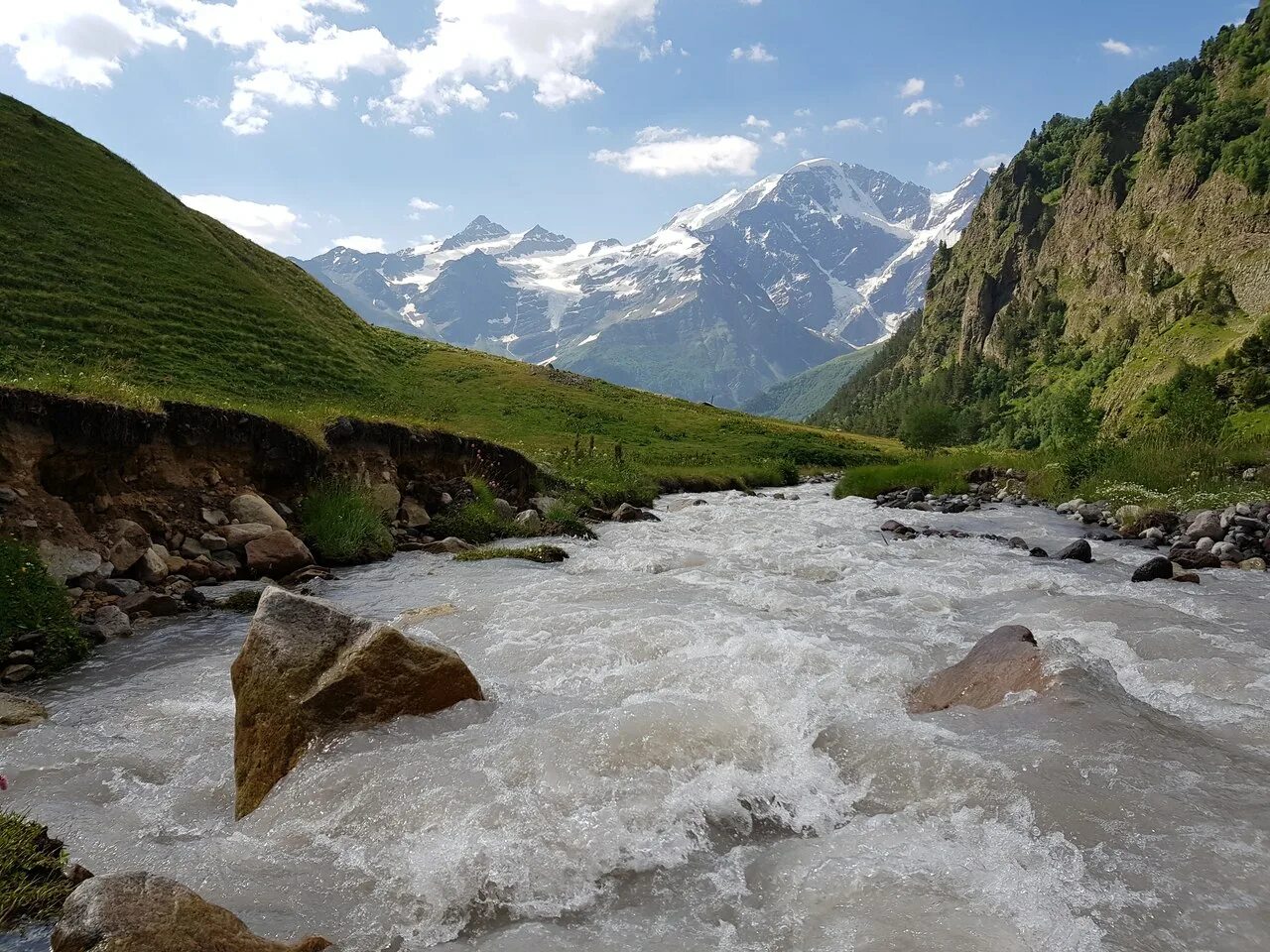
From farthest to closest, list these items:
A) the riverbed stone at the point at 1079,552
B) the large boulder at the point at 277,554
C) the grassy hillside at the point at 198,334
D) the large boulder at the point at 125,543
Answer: the grassy hillside at the point at 198,334
the riverbed stone at the point at 1079,552
the large boulder at the point at 277,554
the large boulder at the point at 125,543

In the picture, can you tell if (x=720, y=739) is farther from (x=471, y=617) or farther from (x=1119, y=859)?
(x=471, y=617)

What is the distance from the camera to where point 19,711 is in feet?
25.5

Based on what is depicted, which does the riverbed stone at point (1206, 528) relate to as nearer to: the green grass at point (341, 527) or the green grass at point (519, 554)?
the green grass at point (519, 554)

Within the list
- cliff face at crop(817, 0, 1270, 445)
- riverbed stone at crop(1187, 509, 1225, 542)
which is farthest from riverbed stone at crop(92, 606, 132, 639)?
cliff face at crop(817, 0, 1270, 445)

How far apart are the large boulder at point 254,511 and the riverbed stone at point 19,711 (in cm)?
881

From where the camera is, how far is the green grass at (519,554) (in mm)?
18000

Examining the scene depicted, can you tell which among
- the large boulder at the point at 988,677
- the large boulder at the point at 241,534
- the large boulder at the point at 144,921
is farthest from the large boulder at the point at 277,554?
the large boulder at the point at 988,677

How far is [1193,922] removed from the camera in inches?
177

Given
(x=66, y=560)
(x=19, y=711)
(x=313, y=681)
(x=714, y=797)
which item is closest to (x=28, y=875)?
(x=313, y=681)

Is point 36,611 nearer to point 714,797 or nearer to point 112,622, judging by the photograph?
point 112,622

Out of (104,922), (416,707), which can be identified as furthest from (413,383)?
(104,922)

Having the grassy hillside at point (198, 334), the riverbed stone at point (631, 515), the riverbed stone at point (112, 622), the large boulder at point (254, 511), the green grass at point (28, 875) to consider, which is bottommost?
the riverbed stone at point (631, 515)

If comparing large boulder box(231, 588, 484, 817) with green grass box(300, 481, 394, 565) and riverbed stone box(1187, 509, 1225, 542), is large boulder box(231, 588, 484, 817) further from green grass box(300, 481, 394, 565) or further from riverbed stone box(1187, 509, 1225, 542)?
riverbed stone box(1187, 509, 1225, 542)

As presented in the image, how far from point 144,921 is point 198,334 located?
38457 millimetres
